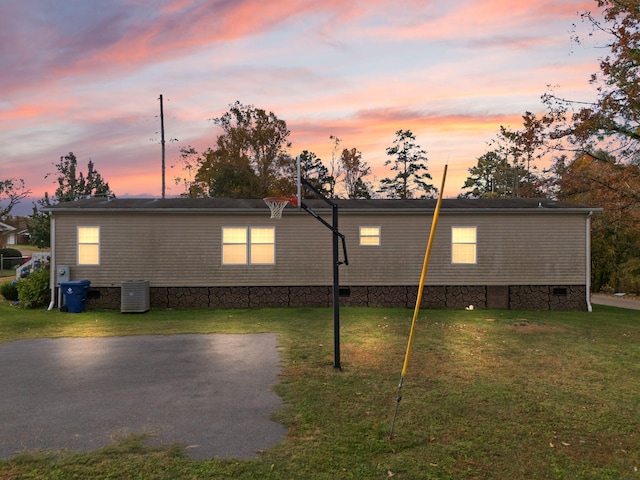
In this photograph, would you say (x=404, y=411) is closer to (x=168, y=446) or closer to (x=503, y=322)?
(x=168, y=446)

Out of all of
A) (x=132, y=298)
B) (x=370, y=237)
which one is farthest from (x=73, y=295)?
(x=370, y=237)

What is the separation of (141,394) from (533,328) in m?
9.54

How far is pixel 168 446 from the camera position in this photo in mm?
4098

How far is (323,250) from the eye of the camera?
14461mm

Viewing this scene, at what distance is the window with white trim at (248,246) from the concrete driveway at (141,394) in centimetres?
541

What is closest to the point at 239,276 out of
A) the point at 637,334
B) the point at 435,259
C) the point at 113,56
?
the point at 435,259

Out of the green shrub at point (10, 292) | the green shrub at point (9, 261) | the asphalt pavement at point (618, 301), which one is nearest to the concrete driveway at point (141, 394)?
the green shrub at point (10, 292)

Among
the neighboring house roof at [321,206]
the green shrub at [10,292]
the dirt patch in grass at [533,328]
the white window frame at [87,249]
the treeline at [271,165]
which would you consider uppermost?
the treeline at [271,165]

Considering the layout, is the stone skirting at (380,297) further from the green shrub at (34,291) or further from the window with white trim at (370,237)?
the green shrub at (34,291)

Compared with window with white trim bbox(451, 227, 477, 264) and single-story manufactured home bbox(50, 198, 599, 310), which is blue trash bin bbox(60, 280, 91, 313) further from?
window with white trim bbox(451, 227, 477, 264)

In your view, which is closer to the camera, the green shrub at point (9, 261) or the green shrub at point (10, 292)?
the green shrub at point (10, 292)

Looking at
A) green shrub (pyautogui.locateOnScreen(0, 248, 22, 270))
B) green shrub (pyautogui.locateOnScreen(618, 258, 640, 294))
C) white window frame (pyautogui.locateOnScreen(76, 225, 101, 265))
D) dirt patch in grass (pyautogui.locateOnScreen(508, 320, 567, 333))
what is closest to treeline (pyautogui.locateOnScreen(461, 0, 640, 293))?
green shrub (pyautogui.locateOnScreen(618, 258, 640, 294))

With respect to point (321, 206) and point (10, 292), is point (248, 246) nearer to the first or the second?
point (321, 206)

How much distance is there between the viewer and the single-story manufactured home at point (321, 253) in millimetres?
13898
